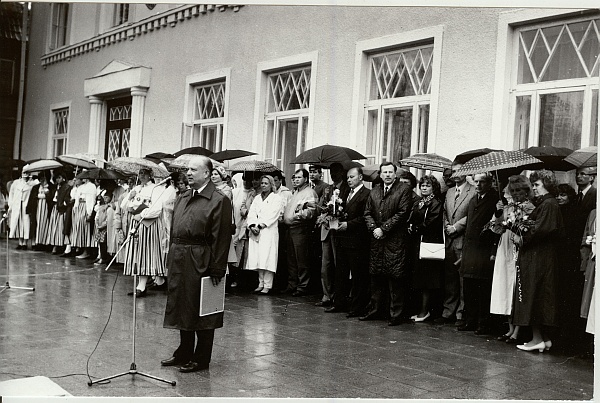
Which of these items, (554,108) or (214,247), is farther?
(554,108)

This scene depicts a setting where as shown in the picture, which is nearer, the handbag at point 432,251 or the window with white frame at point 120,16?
the handbag at point 432,251

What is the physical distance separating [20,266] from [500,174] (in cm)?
899

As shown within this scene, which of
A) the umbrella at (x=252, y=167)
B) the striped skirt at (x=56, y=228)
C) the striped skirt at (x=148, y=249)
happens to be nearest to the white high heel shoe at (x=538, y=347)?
the umbrella at (x=252, y=167)

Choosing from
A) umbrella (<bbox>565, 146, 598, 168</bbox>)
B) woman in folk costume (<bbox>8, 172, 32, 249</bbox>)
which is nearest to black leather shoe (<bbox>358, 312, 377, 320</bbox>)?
umbrella (<bbox>565, 146, 598, 168</bbox>)

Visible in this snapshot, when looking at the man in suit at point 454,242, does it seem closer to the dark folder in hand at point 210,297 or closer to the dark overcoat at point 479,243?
the dark overcoat at point 479,243

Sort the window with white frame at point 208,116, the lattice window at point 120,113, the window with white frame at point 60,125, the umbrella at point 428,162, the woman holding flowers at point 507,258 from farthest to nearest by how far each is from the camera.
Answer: the lattice window at point 120,113, the window with white frame at point 60,125, the window with white frame at point 208,116, the umbrella at point 428,162, the woman holding flowers at point 507,258

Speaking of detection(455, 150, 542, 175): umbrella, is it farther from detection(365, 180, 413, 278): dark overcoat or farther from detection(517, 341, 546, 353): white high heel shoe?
detection(517, 341, 546, 353): white high heel shoe

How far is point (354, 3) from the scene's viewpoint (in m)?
5.72

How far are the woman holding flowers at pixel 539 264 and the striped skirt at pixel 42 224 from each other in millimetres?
11118

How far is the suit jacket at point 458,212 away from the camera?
798 centimetres

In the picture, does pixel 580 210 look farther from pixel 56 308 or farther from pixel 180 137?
pixel 180 137

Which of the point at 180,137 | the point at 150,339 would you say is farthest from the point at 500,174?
the point at 180,137

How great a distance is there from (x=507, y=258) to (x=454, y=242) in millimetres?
921

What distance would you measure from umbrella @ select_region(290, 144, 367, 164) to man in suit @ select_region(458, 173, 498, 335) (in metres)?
2.08
